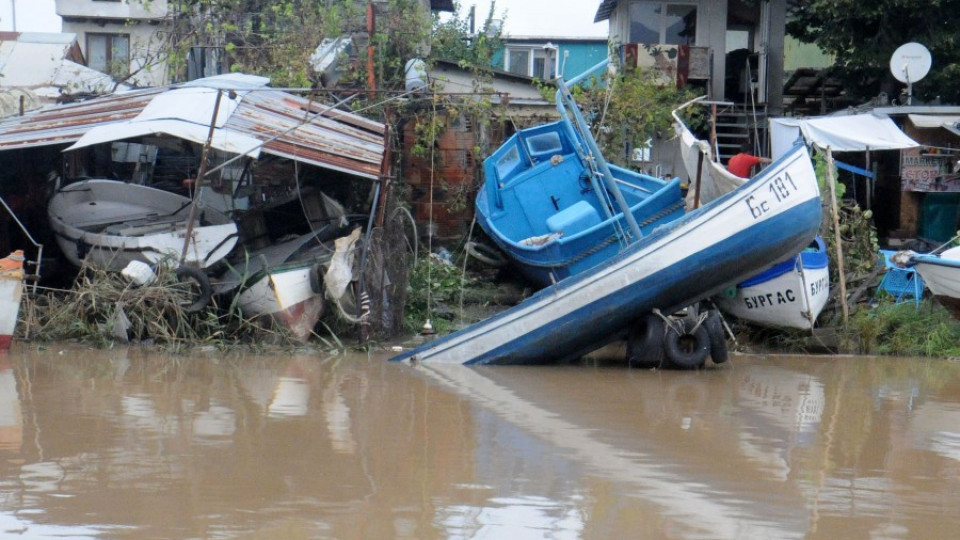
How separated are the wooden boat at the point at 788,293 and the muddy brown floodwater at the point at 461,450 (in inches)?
35.8

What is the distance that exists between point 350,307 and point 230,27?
7.65 metres

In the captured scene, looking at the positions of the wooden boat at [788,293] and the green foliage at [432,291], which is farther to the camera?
the green foliage at [432,291]

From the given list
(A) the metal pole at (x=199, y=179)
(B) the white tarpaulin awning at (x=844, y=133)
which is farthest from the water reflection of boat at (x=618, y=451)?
(B) the white tarpaulin awning at (x=844, y=133)

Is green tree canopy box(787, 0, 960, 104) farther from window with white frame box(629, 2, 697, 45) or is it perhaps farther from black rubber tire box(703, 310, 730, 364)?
black rubber tire box(703, 310, 730, 364)

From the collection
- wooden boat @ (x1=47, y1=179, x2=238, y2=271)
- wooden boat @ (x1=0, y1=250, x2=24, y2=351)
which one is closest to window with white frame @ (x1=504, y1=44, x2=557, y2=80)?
wooden boat @ (x1=47, y1=179, x2=238, y2=271)

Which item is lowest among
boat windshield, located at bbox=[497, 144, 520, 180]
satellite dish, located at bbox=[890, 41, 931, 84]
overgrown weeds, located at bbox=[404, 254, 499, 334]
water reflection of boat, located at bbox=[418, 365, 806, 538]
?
water reflection of boat, located at bbox=[418, 365, 806, 538]

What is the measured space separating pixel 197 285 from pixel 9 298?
1920 millimetres

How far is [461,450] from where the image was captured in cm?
793

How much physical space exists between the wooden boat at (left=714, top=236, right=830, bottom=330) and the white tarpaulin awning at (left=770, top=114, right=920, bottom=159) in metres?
2.94

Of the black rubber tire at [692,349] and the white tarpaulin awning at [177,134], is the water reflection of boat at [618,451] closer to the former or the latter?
the black rubber tire at [692,349]

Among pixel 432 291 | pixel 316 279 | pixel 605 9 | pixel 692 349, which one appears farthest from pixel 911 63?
pixel 316 279

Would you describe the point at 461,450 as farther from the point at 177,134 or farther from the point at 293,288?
the point at 177,134

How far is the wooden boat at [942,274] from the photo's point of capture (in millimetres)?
12242

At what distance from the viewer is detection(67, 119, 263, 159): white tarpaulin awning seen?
38.9ft
